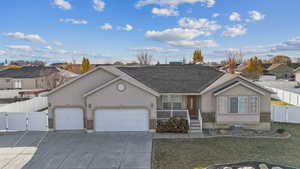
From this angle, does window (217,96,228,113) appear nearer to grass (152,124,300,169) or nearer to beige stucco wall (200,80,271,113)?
beige stucco wall (200,80,271,113)

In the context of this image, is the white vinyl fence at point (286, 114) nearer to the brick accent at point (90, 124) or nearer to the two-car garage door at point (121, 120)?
the two-car garage door at point (121, 120)

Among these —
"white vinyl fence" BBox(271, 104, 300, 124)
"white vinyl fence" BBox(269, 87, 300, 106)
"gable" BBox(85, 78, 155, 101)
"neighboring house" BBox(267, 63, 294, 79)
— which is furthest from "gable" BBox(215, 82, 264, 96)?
"neighboring house" BBox(267, 63, 294, 79)

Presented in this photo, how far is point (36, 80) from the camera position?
37688 mm

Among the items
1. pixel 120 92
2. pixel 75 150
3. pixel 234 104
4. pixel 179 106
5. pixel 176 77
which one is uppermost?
pixel 176 77

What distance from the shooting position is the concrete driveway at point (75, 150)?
10031 mm

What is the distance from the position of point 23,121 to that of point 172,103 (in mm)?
12658

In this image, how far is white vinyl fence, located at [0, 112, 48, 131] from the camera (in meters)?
15.5

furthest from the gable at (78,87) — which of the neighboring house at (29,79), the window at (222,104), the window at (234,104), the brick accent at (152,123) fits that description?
the neighboring house at (29,79)

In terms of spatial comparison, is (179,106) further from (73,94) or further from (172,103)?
(73,94)

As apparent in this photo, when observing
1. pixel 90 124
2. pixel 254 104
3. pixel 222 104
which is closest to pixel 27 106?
pixel 90 124

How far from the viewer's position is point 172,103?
653 inches

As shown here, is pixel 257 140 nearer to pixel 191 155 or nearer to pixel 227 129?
pixel 227 129

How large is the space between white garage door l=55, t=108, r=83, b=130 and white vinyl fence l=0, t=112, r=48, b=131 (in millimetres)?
1102

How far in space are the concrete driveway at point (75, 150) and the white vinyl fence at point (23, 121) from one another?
0.66m
